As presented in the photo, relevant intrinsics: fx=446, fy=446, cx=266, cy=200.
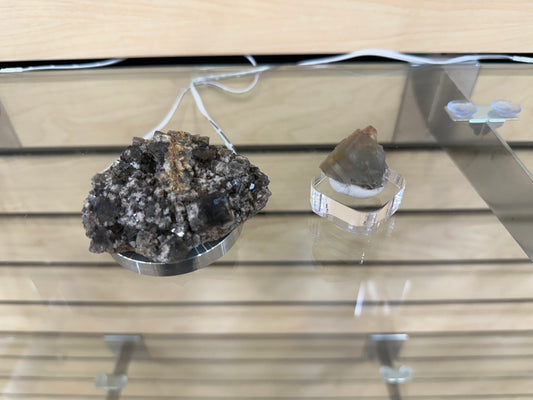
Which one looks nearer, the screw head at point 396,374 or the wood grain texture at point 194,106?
the screw head at point 396,374

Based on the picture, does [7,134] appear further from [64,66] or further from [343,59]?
[343,59]

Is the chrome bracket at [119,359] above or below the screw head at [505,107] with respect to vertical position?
below

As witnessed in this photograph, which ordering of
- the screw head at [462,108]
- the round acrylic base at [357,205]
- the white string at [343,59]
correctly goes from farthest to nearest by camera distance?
the white string at [343,59], the screw head at [462,108], the round acrylic base at [357,205]

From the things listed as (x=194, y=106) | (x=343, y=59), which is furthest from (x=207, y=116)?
(x=343, y=59)

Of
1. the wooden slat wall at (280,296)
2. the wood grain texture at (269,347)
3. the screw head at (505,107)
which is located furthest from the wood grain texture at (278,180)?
the wood grain texture at (269,347)

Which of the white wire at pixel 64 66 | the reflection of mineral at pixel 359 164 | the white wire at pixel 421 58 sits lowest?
the white wire at pixel 64 66

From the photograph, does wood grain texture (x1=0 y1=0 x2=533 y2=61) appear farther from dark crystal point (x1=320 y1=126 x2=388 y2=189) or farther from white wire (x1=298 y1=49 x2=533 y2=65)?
dark crystal point (x1=320 y1=126 x2=388 y2=189)

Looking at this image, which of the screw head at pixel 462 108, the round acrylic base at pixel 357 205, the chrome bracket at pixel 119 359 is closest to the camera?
the chrome bracket at pixel 119 359

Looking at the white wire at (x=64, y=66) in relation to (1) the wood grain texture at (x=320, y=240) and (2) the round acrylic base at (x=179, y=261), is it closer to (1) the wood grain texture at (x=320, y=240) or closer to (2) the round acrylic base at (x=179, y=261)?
(1) the wood grain texture at (x=320, y=240)

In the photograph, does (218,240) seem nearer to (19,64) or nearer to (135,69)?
(135,69)
